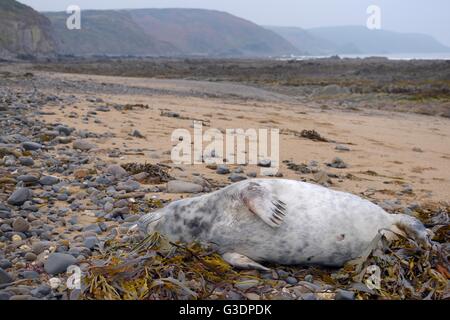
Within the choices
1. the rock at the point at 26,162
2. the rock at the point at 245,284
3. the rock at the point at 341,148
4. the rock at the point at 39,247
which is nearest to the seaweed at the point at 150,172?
the rock at the point at 26,162

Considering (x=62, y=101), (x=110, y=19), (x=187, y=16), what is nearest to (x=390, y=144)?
(x=62, y=101)

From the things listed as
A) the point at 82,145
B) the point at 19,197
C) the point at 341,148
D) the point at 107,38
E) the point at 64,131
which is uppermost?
the point at 107,38

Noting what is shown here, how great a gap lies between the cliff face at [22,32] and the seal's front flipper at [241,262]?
203 feet

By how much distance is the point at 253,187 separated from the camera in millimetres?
3713

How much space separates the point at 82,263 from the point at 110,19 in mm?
154388

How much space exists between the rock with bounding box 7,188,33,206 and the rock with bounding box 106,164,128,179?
3.71 ft

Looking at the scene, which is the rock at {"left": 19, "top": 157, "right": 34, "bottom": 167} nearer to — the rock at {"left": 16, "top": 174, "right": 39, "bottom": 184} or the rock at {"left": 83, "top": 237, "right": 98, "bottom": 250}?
the rock at {"left": 16, "top": 174, "right": 39, "bottom": 184}

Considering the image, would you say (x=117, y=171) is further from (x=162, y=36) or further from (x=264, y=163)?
(x=162, y=36)

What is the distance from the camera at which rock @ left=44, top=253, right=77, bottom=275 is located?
10.9ft

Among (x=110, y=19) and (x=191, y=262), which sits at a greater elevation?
(x=110, y=19)

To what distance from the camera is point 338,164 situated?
742 cm

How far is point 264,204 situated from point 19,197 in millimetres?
2271

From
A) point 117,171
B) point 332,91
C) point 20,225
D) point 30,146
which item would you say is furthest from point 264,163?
point 332,91
